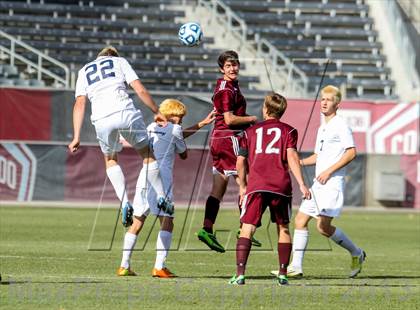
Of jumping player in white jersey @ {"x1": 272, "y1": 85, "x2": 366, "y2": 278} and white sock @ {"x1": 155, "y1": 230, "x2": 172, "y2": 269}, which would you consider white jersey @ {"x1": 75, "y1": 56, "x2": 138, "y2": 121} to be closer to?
white sock @ {"x1": 155, "y1": 230, "x2": 172, "y2": 269}

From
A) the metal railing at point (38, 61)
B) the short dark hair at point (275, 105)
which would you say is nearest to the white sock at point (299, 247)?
the short dark hair at point (275, 105)

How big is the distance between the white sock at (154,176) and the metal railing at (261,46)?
1920 centimetres

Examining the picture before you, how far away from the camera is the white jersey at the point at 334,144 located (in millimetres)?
11594

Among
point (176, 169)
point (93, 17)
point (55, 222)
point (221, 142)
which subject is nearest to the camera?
point (221, 142)

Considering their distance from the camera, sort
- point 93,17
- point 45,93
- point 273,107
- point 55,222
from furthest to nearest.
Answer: point 93,17 → point 45,93 → point 55,222 → point 273,107

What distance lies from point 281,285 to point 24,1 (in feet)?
84.0

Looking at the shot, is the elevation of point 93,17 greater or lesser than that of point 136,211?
greater

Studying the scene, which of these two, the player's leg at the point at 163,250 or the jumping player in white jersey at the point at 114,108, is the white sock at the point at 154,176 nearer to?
the jumping player in white jersey at the point at 114,108

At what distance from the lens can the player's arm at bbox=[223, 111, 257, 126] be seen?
12.0m

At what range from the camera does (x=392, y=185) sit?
2683 centimetres

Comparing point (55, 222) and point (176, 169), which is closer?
point (55, 222)

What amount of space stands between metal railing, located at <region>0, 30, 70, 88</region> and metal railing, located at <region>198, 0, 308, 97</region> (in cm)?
548

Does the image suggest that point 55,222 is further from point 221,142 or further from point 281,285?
point 281,285

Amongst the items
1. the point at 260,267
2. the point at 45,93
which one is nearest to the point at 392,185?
the point at 45,93
